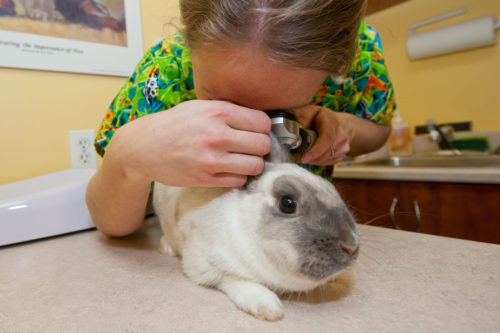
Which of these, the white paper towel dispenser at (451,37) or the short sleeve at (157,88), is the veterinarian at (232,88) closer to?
the short sleeve at (157,88)

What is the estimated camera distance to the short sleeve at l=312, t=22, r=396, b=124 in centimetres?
95

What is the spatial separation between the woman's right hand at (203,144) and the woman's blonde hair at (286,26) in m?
0.11

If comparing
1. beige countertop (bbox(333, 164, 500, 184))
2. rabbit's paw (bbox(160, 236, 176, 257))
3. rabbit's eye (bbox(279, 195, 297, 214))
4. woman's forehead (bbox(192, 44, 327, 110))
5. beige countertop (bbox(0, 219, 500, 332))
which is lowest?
beige countertop (bbox(0, 219, 500, 332))

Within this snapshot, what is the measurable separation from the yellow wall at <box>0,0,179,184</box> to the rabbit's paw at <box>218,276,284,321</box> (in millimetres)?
1119

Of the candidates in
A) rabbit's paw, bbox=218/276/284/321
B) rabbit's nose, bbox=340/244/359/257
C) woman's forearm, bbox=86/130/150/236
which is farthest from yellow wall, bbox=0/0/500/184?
rabbit's nose, bbox=340/244/359/257

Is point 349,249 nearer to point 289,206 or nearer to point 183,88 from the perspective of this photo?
point 289,206

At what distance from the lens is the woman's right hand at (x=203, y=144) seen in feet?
1.61

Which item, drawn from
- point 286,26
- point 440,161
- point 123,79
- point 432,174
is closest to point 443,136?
point 440,161

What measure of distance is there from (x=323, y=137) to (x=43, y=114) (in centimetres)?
116

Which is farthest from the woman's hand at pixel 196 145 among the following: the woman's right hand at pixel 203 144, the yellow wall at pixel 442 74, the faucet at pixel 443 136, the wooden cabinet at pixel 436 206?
the yellow wall at pixel 442 74

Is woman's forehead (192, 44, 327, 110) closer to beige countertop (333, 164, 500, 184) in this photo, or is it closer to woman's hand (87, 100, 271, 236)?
woman's hand (87, 100, 271, 236)

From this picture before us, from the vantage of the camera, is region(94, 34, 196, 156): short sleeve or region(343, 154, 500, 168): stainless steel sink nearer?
region(94, 34, 196, 156): short sleeve

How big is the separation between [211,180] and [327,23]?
1.06ft

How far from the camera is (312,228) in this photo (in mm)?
472
